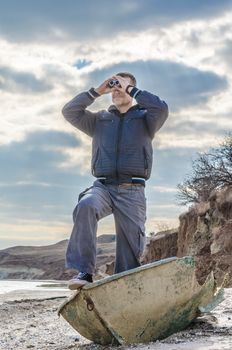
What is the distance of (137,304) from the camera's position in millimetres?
5473

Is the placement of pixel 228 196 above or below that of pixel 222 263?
above

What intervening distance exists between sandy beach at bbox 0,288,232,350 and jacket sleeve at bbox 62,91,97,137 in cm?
197

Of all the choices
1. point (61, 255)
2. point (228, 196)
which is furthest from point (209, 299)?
point (61, 255)

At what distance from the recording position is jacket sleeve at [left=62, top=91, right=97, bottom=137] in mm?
6160

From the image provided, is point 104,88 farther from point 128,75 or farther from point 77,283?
point 77,283

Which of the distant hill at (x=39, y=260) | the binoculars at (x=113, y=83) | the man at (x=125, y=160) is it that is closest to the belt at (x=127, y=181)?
the man at (x=125, y=160)

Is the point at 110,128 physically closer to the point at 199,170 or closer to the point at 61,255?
the point at 199,170

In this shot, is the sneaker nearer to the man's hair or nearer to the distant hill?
the man's hair

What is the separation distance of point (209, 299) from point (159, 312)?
83 cm

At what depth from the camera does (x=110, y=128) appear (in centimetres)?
596

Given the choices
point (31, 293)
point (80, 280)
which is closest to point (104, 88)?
point (80, 280)

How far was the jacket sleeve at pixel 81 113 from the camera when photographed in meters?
6.16

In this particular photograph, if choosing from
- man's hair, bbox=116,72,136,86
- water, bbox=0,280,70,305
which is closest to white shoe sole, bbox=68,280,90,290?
man's hair, bbox=116,72,136,86

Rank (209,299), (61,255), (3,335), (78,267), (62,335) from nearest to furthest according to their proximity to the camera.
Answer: (78,267) < (209,299) < (62,335) < (3,335) < (61,255)
